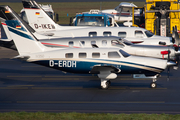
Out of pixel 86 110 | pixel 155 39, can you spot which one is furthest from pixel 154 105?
pixel 155 39

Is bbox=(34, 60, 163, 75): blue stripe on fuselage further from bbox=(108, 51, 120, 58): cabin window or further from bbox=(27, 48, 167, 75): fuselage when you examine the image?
bbox=(108, 51, 120, 58): cabin window

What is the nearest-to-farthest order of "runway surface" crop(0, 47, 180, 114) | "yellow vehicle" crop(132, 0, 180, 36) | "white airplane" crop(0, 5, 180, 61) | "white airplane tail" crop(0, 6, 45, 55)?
"runway surface" crop(0, 47, 180, 114), "white airplane tail" crop(0, 6, 45, 55), "white airplane" crop(0, 5, 180, 61), "yellow vehicle" crop(132, 0, 180, 36)

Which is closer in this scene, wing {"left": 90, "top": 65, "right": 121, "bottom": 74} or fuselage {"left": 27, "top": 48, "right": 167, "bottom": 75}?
wing {"left": 90, "top": 65, "right": 121, "bottom": 74}

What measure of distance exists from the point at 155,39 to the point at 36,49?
8597 mm

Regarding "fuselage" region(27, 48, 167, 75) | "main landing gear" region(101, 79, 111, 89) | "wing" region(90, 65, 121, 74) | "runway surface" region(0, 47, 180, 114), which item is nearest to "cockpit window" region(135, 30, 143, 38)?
"runway surface" region(0, 47, 180, 114)

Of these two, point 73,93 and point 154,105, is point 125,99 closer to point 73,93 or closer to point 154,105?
point 154,105

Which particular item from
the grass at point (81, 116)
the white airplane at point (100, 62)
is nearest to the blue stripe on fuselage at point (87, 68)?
the white airplane at point (100, 62)

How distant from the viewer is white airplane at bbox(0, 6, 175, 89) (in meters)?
16.2

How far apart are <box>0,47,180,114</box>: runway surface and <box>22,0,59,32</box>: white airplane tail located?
5563 mm

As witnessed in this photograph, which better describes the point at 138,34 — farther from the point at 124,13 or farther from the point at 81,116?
the point at 124,13

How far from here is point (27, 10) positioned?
26297 mm

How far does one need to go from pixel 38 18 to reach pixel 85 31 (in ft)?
15.9

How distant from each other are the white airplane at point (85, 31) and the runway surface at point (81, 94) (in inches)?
103

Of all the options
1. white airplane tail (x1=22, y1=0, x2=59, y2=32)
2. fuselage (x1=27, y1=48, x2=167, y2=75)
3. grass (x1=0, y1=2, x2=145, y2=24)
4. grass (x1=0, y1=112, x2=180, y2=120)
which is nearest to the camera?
grass (x1=0, y1=112, x2=180, y2=120)
